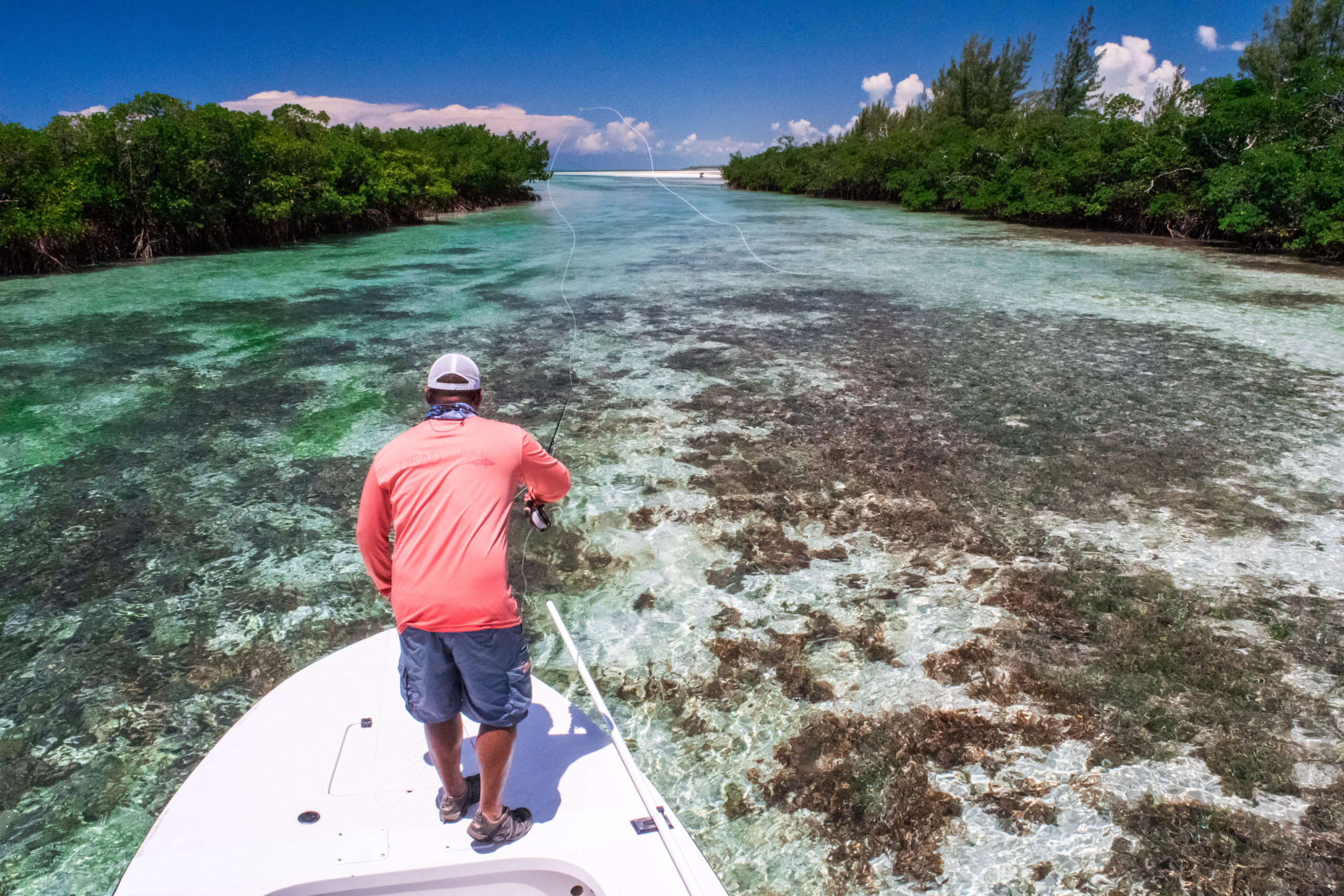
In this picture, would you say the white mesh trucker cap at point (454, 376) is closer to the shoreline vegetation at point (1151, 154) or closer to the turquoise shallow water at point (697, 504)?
the turquoise shallow water at point (697, 504)

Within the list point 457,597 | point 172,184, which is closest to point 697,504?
point 457,597

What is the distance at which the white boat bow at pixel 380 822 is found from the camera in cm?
188

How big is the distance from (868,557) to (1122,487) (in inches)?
77.3

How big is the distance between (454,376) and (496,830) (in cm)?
120

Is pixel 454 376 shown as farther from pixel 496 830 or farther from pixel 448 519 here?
pixel 496 830

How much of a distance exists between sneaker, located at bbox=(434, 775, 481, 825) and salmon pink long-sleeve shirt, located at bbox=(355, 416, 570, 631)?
1.56 ft

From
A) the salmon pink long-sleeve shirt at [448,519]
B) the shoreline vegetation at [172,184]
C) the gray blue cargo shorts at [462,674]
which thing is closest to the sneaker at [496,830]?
the gray blue cargo shorts at [462,674]

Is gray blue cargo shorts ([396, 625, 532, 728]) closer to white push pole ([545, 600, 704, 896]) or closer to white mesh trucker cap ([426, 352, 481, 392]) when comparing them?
white push pole ([545, 600, 704, 896])

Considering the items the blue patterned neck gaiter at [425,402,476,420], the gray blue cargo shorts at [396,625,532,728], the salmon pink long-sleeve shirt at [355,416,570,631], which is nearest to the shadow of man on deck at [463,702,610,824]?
the gray blue cargo shorts at [396,625,532,728]

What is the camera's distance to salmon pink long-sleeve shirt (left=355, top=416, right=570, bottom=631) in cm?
201

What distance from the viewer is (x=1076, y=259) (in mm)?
14695

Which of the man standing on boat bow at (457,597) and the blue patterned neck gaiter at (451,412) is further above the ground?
the blue patterned neck gaiter at (451,412)

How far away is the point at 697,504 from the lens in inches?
190

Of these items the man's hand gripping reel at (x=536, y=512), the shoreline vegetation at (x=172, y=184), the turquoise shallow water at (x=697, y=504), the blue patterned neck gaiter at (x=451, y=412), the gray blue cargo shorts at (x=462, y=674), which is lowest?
the turquoise shallow water at (x=697, y=504)
